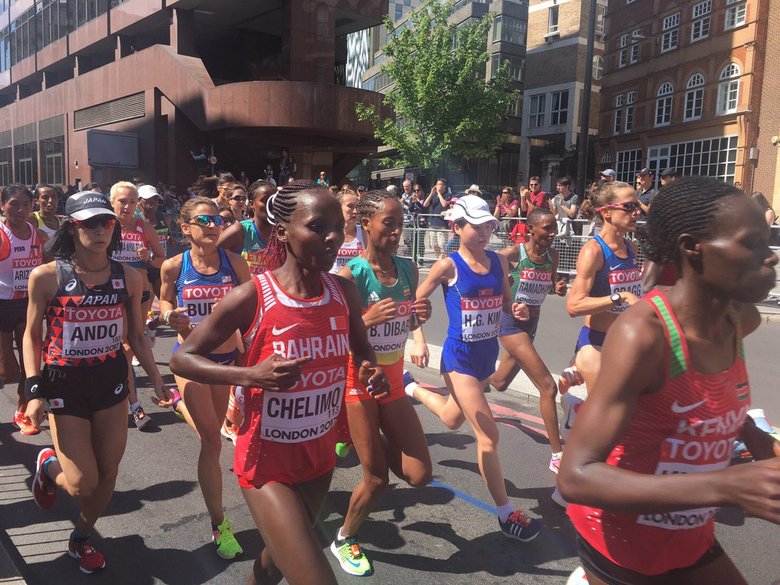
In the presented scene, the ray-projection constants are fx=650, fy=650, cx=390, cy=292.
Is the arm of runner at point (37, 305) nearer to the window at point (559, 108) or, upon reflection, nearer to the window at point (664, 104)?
the window at point (664, 104)

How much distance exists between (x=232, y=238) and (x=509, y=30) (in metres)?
50.7

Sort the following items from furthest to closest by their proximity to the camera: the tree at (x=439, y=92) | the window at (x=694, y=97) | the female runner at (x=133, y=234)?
1. the window at (x=694, y=97)
2. the tree at (x=439, y=92)
3. the female runner at (x=133, y=234)

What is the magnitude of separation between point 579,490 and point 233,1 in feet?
100.0

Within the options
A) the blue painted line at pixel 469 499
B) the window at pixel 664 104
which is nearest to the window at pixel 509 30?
the window at pixel 664 104

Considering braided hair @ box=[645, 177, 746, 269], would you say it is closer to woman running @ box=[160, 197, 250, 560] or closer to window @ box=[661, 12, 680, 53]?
woman running @ box=[160, 197, 250, 560]

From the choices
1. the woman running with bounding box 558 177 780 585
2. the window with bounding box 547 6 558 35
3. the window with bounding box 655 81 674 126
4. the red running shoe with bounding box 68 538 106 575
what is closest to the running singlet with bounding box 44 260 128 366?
the red running shoe with bounding box 68 538 106 575

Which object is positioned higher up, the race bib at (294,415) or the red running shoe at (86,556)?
the race bib at (294,415)

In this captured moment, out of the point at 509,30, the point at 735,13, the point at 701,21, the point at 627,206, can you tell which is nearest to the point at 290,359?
the point at 627,206

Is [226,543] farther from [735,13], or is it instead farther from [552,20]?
[552,20]

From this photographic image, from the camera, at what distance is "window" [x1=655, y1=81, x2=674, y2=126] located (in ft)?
104

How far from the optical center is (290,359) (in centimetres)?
244

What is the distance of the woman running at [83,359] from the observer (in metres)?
3.42

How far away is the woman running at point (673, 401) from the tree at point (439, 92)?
26.6m

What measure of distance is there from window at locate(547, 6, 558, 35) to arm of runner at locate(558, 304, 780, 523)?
157 feet
